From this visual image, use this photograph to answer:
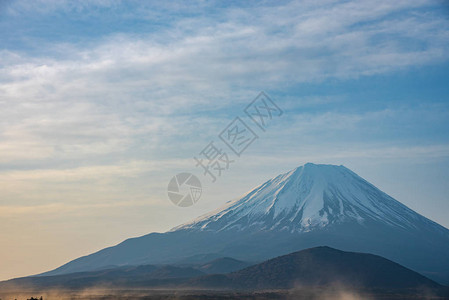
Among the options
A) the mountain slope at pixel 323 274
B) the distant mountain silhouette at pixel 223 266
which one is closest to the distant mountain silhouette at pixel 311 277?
the mountain slope at pixel 323 274

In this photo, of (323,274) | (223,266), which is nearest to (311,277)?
(323,274)

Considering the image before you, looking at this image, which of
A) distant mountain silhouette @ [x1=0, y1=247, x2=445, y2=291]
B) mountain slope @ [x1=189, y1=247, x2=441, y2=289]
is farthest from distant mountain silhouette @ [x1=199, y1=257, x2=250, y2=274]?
mountain slope @ [x1=189, y1=247, x2=441, y2=289]

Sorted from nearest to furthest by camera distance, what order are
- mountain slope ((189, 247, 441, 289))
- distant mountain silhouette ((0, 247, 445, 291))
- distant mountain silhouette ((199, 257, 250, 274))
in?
distant mountain silhouette ((0, 247, 445, 291)) < mountain slope ((189, 247, 441, 289)) < distant mountain silhouette ((199, 257, 250, 274))

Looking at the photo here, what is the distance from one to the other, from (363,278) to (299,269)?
16995mm

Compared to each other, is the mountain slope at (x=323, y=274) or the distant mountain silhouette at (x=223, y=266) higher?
the distant mountain silhouette at (x=223, y=266)

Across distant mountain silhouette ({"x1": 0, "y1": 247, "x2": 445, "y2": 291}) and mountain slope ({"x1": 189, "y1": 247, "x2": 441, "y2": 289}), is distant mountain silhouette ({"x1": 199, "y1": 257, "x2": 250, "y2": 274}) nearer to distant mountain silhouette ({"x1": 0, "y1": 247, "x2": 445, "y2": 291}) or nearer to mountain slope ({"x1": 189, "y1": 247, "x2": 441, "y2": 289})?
distant mountain silhouette ({"x1": 0, "y1": 247, "x2": 445, "y2": 291})

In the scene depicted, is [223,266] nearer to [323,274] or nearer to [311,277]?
[311,277]

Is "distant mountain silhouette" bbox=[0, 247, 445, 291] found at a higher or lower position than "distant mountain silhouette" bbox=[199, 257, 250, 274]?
lower

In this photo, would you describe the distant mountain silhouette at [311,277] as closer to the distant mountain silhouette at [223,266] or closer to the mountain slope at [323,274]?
the mountain slope at [323,274]

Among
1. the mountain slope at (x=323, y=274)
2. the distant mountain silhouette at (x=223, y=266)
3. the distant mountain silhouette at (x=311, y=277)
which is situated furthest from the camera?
the distant mountain silhouette at (x=223, y=266)

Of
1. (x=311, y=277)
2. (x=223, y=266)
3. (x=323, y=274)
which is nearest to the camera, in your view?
(x=311, y=277)

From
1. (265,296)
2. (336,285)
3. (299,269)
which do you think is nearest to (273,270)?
(299,269)

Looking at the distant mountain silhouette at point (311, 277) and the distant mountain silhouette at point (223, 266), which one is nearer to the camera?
the distant mountain silhouette at point (311, 277)

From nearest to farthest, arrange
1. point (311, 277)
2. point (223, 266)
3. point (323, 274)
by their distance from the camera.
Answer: point (311, 277) → point (323, 274) → point (223, 266)
